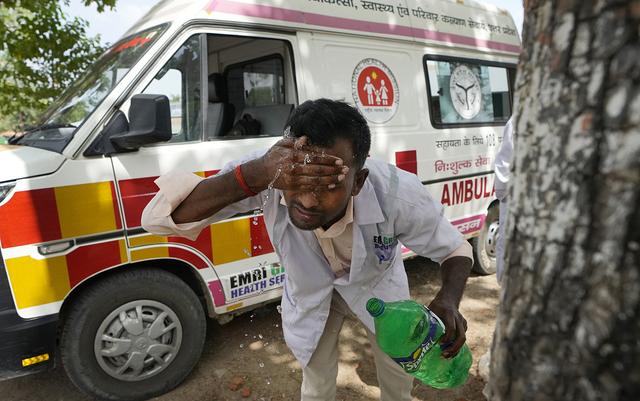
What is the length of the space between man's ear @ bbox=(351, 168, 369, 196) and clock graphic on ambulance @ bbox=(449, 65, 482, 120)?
277cm

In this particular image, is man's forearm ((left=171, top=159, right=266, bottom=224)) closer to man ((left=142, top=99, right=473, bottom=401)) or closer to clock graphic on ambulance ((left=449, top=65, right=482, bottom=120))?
man ((left=142, top=99, right=473, bottom=401))

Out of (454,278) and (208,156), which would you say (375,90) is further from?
(454,278)

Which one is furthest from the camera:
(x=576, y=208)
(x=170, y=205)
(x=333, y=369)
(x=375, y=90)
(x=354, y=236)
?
(x=375, y=90)

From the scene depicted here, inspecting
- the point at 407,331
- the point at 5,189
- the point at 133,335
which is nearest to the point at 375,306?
the point at 407,331

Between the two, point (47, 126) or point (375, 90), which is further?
point (375, 90)

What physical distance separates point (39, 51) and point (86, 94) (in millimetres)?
3779

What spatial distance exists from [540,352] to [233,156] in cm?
241

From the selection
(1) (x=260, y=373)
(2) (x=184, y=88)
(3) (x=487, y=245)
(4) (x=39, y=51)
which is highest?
(4) (x=39, y=51)

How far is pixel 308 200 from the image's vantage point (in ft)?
5.12

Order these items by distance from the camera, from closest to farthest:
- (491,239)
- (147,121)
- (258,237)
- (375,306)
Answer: (375,306) → (147,121) → (258,237) → (491,239)

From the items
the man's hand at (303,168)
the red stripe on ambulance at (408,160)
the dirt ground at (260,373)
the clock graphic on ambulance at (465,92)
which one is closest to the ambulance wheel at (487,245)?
the dirt ground at (260,373)

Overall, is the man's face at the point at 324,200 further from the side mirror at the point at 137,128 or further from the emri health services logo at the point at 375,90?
the emri health services logo at the point at 375,90

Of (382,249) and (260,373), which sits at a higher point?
(382,249)

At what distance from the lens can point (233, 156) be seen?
291 cm
